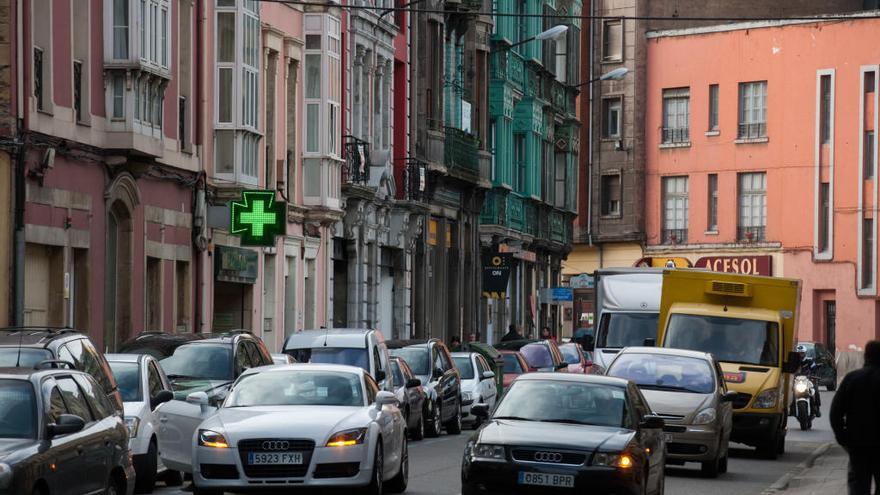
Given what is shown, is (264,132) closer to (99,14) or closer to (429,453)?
(99,14)

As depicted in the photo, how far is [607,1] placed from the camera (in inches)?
3327

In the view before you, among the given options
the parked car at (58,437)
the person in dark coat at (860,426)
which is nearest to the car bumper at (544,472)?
the person in dark coat at (860,426)

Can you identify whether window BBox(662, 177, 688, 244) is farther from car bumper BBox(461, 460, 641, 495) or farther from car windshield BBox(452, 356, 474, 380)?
car bumper BBox(461, 460, 641, 495)

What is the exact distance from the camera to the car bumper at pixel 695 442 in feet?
85.7

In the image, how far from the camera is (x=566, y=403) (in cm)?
1989

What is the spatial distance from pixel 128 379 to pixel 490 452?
5362 millimetres

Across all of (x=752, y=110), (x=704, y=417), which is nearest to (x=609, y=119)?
(x=752, y=110)

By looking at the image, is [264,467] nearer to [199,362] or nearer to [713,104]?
[199,362]

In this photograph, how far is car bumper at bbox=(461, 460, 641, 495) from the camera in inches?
725

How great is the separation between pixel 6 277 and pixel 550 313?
4650 cm

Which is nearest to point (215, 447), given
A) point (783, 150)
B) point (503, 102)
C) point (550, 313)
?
point (503, 102)

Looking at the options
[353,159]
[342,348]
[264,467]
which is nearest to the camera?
[264,467]

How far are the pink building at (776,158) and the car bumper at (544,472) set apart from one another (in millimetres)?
62315

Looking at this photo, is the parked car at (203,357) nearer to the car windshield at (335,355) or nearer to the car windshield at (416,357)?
the car windshield at (335,355)
